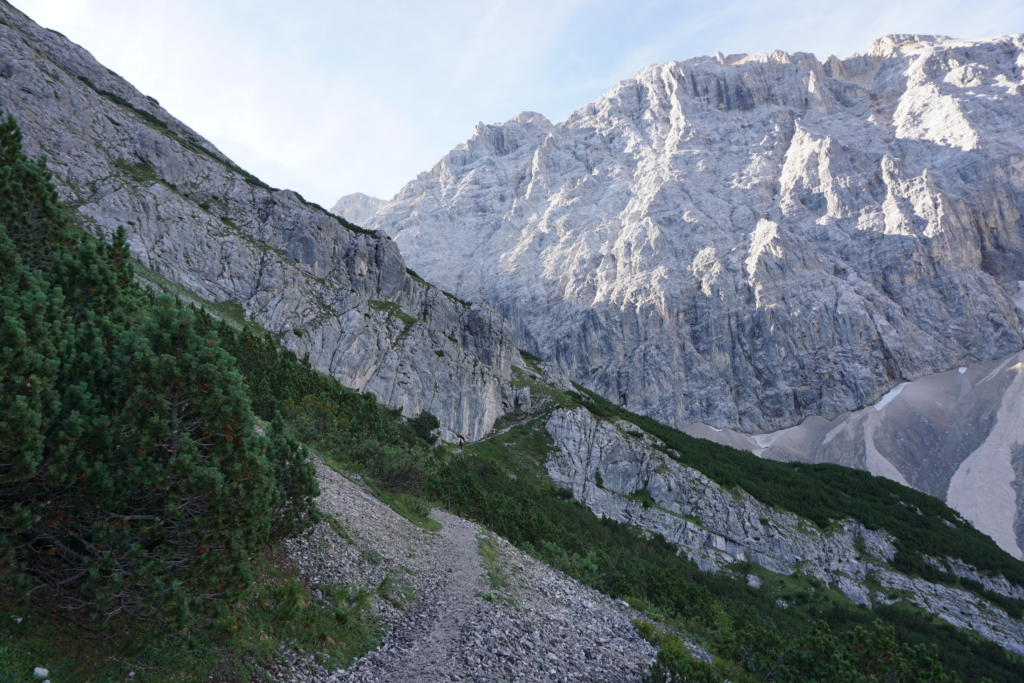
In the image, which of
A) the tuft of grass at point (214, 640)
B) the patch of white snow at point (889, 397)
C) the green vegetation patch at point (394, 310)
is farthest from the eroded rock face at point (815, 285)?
the tuft of grass at point (214, 640)

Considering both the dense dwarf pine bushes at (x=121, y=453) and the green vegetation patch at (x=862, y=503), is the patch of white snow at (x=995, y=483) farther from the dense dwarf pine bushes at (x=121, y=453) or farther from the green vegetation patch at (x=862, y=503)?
the dense dwarf pine bushes at (x=121, y=453)

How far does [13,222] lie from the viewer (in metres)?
12.7

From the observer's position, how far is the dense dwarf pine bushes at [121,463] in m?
8.32

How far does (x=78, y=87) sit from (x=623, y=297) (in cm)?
15129

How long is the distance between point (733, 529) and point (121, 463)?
84.0 metres

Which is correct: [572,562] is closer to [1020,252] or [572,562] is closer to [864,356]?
[864,356]

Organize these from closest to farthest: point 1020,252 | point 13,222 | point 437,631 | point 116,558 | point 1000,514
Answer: point 116,558, point 13,222, point 437,631, point 1000,514, point 1020,252

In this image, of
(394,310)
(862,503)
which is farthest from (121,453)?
(862,503)

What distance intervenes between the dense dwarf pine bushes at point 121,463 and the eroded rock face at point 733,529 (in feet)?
233

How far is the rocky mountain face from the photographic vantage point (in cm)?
6134

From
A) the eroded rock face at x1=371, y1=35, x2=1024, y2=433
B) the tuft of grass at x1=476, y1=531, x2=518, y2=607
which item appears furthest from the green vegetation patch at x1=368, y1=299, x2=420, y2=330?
the eroded rock face at x1=371, y1=35, x2=1024, y2=433

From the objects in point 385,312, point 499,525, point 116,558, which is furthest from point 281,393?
point 385,312

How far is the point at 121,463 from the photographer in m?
9.19

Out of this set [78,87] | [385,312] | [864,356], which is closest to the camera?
[78,87]
